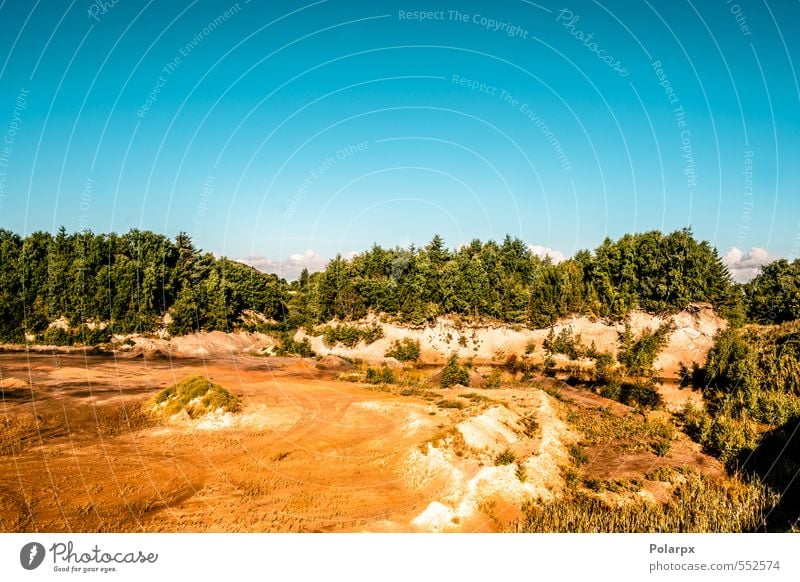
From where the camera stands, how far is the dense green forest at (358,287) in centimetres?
5994

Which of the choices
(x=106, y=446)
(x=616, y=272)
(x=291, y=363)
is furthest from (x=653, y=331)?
(x=106, y=446)

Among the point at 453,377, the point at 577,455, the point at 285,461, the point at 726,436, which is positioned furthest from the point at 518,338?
the point at 285,461

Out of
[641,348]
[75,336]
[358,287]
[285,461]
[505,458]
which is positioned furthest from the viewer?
[358,287]

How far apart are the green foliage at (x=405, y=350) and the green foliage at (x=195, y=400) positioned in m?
32.4

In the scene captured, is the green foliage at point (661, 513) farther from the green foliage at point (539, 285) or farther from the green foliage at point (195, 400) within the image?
the green foliage at point (539, 285)

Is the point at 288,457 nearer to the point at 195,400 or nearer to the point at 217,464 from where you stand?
the point at 217,464

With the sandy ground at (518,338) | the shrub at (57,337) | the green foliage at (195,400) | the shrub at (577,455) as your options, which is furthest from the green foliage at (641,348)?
the shrub at (57,337)

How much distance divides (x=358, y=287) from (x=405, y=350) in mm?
16183

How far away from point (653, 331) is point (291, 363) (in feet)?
170

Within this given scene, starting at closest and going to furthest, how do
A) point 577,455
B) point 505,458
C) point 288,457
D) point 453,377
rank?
point 505,458 → point 288,457 → point 577,455 → point 453,377

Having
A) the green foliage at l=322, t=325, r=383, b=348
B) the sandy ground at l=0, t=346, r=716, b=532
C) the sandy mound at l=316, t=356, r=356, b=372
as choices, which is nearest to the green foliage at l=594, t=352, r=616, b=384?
the sandy ground at l=0, t=346, r=716, b=532

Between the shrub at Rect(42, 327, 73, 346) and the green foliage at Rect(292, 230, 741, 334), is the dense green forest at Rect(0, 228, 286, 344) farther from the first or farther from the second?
the green foliage at Rect(292, 230, 741, 334)

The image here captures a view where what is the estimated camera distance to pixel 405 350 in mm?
60906
